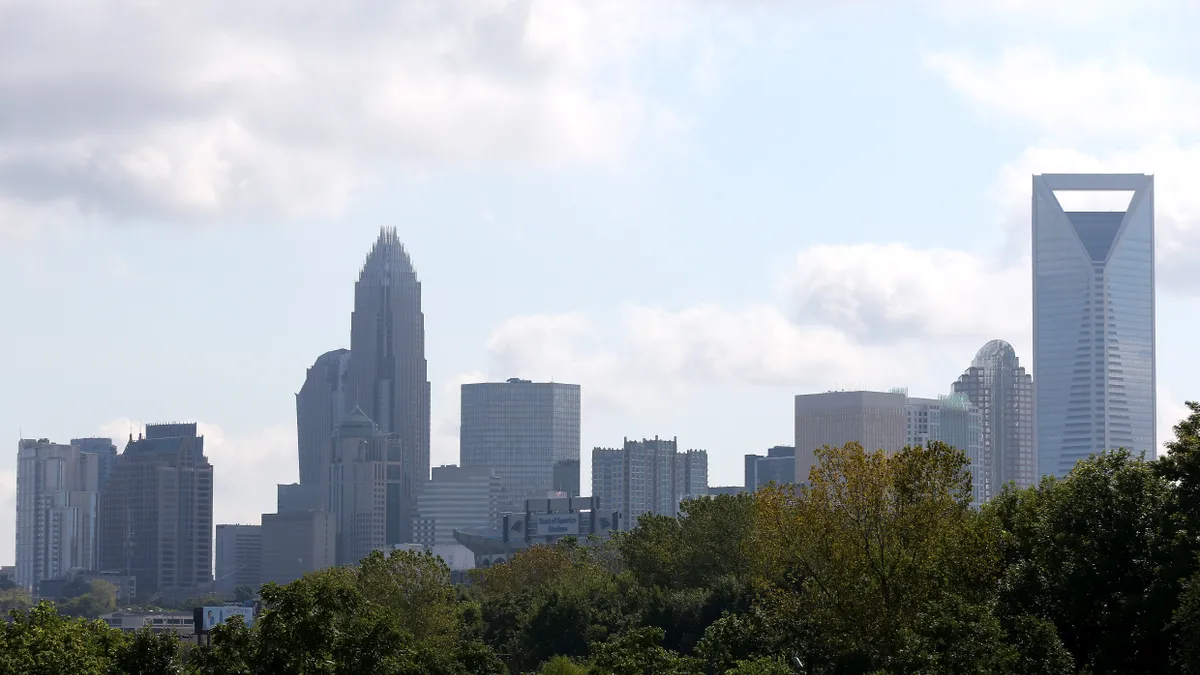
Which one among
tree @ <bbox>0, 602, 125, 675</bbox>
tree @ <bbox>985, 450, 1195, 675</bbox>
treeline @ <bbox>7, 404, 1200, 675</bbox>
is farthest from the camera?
tree @ <bbox>0, 602, 125, 675</bbox>

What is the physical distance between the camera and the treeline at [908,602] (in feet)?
197

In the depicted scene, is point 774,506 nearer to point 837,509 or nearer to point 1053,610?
point 837,509

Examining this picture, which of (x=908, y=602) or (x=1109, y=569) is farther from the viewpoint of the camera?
(x=908, y=602)

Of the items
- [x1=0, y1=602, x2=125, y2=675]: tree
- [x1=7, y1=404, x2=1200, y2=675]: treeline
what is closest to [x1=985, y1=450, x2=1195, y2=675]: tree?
[x1=7, y1=404, x2=1200, y2=675]: treeline

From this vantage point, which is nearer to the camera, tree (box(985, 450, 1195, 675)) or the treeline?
the treeline

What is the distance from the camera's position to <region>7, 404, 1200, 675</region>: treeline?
6001 cm

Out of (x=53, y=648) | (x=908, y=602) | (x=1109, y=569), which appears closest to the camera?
(x=1109, y=569)

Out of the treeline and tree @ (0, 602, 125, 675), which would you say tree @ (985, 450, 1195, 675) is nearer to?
the treeline

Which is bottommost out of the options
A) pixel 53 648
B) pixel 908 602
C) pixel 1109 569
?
pixel 53 648

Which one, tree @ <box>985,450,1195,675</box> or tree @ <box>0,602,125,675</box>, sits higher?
tree @ <box>985,450,1195,675</box>

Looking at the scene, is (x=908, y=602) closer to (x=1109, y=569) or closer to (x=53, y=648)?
(x=1109, y=569)

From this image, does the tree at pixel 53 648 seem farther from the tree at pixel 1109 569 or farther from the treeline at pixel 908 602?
the tree at pixel 1109 569

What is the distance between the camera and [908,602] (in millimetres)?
68812

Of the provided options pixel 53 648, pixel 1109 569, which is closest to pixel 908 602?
pixel 1109 569
